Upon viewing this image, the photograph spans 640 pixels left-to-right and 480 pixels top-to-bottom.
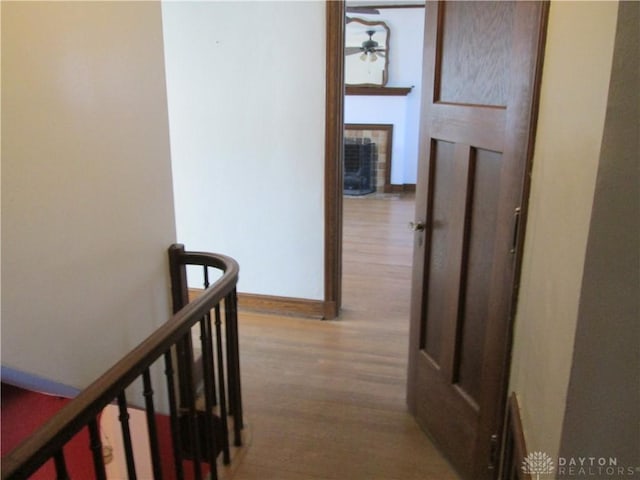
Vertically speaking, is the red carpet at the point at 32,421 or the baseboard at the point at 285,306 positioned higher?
the red carpet at the point at 32,421

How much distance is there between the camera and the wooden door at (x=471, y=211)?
155 centimetres

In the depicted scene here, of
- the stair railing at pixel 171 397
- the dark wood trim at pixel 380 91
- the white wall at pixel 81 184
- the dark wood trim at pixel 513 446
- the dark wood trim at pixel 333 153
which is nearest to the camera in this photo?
the stair railing at pixel 171 397

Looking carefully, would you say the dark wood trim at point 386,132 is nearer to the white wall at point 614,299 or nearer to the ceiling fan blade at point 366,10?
the ceiling fan blade at point 366,10

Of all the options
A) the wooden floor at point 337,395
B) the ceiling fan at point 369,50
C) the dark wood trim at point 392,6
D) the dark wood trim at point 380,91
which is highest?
the dark wood trim at point 392,6

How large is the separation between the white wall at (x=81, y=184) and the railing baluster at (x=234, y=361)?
1.17 ft

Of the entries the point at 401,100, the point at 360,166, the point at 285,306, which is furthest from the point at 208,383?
the point at 401,100

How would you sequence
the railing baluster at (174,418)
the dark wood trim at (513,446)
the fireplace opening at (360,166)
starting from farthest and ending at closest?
1. the fireplace opening at (360,166)
2. the railing baluster at (174,418)
3. the dark wood trim at (513,446)

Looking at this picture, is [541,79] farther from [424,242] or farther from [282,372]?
[282,372]

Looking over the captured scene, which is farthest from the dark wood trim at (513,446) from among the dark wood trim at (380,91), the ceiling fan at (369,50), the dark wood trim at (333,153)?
the ceiling fan at (369,50)

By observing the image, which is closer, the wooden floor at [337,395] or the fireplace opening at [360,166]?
the wooden floor at [337,395]

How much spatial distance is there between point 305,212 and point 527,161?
6.58 ft

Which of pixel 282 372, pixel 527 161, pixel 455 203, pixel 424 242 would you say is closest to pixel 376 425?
pixel 282 372

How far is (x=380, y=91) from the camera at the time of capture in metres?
7.36

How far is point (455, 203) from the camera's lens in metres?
1.95
